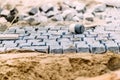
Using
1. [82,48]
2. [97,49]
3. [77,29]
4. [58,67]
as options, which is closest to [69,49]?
[82,48]

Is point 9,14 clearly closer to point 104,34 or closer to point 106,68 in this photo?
point 104,34

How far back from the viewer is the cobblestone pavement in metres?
5.31

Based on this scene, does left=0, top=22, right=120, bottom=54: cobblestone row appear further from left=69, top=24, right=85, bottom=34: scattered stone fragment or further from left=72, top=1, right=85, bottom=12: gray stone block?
left=72, top=1, right=85, bottom=12: gray stone block

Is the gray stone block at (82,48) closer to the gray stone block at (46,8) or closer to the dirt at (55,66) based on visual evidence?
the dirt at (55,66)

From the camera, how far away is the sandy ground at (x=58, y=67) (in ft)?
13.0

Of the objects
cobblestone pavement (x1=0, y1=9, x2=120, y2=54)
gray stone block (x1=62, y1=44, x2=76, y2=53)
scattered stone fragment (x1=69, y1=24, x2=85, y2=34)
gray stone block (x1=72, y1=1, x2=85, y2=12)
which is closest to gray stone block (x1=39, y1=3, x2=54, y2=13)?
gray stone block (x1=72, y1=1, x2=85, y2=12)

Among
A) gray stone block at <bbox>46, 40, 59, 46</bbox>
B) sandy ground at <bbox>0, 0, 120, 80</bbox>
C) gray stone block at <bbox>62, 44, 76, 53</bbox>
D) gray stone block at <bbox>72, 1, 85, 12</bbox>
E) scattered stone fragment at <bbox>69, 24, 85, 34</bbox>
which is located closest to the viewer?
sandy ground at <bbox>0, 0, 120, 80</bbox>

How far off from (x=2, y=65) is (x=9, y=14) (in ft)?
16.1

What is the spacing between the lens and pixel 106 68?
4285 mm

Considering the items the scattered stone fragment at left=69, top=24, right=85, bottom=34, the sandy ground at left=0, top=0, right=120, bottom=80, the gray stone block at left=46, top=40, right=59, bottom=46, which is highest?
the scattered stone fragment at left=69, top=24, right=85, bottom=34

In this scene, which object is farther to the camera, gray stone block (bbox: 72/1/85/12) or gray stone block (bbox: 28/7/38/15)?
gray stone block (bbox: 72/1/85/12)

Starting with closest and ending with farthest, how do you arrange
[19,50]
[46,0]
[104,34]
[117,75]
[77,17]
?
1. [117,75]
2. [19,50]
3. [104,34]
4. [77,17]
5. [46,0]

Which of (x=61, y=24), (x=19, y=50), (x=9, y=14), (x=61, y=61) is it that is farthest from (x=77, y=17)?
(x=61, y=61)

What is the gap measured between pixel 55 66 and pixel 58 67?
36 mm
